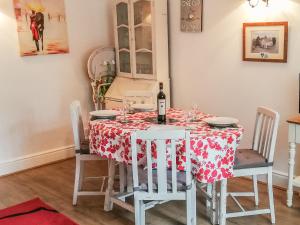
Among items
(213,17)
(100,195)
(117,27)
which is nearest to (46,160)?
(100,195)

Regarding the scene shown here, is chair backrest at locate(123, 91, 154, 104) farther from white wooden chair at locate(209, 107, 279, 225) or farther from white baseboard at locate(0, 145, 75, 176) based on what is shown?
white baseboard at locate(0, 145, 75, 176)

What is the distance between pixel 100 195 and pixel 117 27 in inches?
84.1

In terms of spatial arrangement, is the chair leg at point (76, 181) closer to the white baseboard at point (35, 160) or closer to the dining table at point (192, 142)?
the dining table at point (192, 142)

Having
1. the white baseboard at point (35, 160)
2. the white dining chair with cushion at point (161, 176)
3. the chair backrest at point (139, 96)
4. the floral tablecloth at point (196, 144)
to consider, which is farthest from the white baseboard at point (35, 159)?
the white dining chair with cushion at point (161, 176)

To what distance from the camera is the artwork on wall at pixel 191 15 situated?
404 centimetres

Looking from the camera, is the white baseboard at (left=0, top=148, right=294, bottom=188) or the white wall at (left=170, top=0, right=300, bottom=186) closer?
the white wall at (left=170, top=0, right=300, bottom=186)

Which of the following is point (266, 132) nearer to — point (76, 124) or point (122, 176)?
point (122, 176)

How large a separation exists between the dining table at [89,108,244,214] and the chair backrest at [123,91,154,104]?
60 centimetres

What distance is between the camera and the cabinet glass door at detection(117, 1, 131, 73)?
459cm

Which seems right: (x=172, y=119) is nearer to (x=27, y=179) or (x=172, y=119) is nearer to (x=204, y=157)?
(x=204, y=157)

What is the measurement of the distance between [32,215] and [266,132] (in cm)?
201

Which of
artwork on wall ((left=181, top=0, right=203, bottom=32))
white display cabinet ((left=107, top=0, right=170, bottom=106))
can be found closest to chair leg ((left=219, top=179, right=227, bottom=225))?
white display cabinet ((left=107, top=0, right=170, bottom=106))

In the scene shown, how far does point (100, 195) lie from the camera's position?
3537 millimetres

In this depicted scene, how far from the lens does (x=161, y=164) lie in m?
2.52
